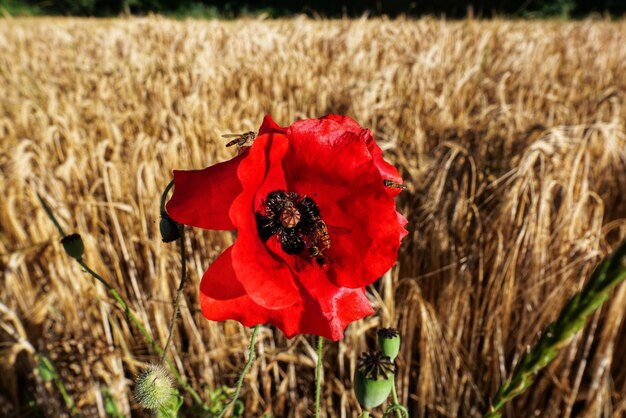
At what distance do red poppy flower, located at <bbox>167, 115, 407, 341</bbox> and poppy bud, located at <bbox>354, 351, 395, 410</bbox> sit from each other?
64 millimetres

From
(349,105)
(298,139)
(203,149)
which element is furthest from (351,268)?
(349,105)

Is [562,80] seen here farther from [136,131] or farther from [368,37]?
[136,131]

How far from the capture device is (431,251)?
4.75 feet

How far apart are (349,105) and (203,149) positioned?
30.3 inches

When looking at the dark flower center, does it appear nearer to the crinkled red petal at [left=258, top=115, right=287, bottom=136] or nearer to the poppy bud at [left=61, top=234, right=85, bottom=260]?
the crinkled red petal at [left=258, top=115, right=287, bottom=136]

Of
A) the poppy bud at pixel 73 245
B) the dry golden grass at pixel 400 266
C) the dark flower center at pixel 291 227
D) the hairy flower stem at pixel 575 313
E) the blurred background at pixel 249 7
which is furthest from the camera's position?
the blurred background at pixel 249 7

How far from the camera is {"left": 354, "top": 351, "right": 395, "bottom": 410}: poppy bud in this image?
55 cm

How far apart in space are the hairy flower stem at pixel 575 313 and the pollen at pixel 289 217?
0.26m

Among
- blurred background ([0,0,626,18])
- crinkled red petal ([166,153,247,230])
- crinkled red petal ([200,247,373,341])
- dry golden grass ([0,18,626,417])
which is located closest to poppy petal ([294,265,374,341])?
crinkled red petal ([200,247,373,341])

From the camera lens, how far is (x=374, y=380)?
55cm

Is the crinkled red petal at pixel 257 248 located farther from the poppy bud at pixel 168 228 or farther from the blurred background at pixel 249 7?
the blurred background at pixel 249 7

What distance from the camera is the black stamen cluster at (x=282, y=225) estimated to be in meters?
0.60

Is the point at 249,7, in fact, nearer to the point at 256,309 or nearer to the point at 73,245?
the point at 73,245

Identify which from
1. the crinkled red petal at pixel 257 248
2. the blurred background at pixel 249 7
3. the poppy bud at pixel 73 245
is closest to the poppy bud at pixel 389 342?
the crinkled red petal at pixel 257 248
